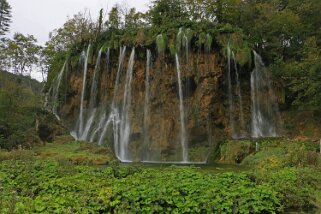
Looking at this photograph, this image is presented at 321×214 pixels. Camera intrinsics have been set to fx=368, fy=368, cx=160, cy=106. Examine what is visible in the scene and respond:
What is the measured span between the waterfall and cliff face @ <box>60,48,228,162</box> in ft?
8.84

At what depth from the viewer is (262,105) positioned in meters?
29.0

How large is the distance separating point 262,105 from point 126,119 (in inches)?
423

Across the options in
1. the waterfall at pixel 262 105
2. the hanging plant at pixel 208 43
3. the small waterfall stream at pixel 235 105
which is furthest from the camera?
the waterfall at pixel 262 105

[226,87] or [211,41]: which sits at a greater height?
[211,41]

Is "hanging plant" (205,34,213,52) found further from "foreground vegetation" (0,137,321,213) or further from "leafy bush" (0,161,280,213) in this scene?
"leafy bush" (0,161,280,213)

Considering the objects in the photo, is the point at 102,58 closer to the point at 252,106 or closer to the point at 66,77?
the point at 66,77

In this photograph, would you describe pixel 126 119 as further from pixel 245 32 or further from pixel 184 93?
pixel 245 32

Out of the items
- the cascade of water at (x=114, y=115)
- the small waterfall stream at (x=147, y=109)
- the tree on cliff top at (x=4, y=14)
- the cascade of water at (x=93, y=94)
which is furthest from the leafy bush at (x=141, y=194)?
the tree on cliff top at (x=4, y=14)

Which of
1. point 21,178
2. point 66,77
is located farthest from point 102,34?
point 21,178

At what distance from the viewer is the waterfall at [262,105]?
28.1m

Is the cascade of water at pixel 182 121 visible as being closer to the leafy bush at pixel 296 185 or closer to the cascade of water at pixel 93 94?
the cascade of water at pixel 93 94

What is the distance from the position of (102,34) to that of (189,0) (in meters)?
10.2

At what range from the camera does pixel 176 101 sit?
90.3 ft

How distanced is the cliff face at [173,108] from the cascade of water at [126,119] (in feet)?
0.94
